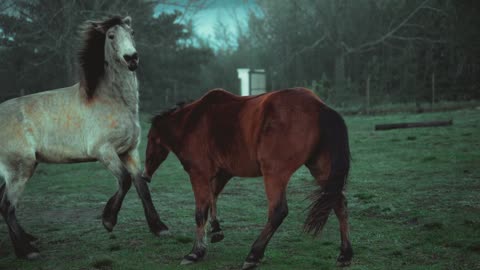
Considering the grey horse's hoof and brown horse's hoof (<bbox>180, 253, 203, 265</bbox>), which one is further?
the grey horse's hoof

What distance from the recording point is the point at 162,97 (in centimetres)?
3058

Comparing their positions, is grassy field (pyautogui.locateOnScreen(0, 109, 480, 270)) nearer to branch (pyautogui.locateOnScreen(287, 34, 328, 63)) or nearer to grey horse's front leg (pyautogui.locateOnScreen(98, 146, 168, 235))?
grey horse's front leg (pyautogui.locateOnScreen(98, 146, 168, 235))

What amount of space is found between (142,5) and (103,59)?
1526 centimetres

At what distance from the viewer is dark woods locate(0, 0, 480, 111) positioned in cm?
2061

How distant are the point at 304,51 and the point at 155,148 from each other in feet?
98.8

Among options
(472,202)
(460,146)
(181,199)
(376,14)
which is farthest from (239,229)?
(376,14)

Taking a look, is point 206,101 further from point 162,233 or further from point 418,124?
point 418,124

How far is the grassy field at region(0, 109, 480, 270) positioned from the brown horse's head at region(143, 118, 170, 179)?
0.81 m

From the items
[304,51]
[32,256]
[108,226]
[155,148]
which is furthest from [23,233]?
[304,51]

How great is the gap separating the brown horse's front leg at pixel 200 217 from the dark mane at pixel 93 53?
2.11 meters

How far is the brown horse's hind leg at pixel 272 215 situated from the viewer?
4.82 metres

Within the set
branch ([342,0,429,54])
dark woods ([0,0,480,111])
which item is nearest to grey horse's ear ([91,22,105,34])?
dark woods ([0,0,480,111])

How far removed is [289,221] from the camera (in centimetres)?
675

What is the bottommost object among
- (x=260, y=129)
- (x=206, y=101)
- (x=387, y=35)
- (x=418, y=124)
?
(x=418, y=124)
